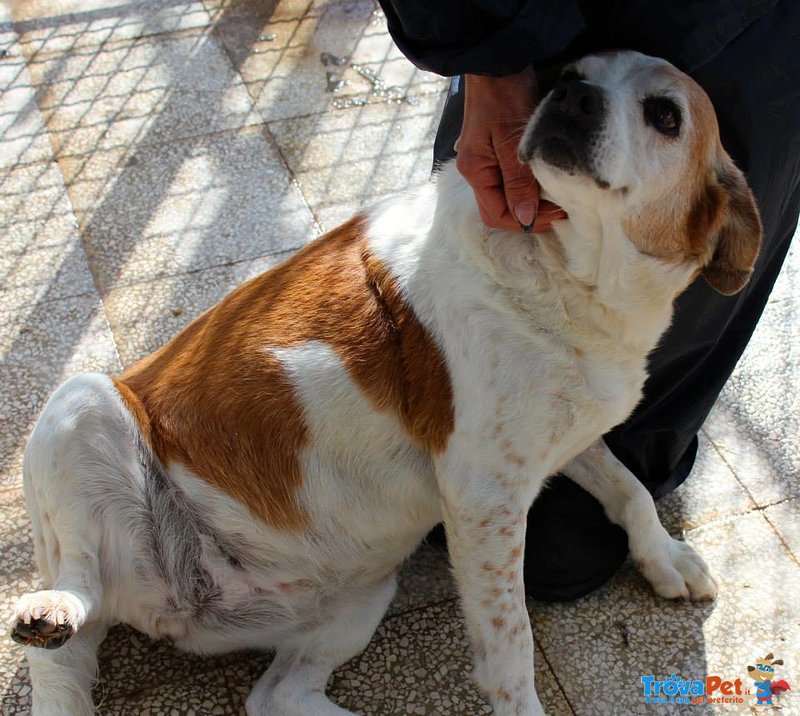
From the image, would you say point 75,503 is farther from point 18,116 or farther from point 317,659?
point 18,116

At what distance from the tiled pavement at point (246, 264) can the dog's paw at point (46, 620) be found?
0.43 meters

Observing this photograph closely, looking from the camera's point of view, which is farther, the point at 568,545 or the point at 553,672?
the point at 568,545

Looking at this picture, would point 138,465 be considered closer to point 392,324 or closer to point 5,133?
point 392,324

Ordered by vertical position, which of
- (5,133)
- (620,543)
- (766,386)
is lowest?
(766,386)

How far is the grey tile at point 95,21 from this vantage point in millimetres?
5191

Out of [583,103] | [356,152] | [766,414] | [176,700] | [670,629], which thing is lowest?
[766,414]

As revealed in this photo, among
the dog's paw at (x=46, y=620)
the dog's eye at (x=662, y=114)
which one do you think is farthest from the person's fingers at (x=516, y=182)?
the dog's paw at (x=46, y=620)

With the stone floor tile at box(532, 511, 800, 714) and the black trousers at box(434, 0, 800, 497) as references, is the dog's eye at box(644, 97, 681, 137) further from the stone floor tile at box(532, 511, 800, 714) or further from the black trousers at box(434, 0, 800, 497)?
the stone floor tile at box(532, 511, 800, 714)

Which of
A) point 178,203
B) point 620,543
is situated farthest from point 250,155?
point 620,543

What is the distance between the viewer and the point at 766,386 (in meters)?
3.46

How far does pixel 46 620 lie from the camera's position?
7.42ft

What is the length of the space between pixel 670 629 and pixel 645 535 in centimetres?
27

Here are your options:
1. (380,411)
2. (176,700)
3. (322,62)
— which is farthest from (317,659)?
(322,62)

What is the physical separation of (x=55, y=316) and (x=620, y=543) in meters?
2.21
